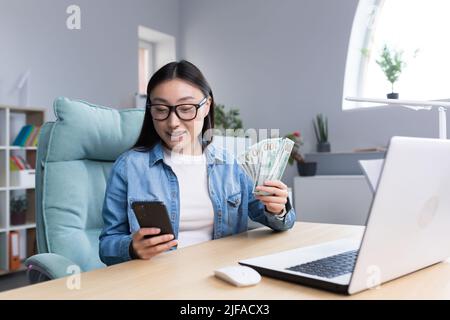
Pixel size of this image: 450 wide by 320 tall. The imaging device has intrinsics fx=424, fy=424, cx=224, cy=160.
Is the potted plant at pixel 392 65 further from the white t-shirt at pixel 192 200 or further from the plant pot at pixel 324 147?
the white t-shirt at pixel 192 200

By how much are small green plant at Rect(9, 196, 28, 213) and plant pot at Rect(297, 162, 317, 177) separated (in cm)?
228

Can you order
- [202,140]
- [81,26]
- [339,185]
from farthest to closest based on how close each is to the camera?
[81,26] < [339,185] < [202,140]

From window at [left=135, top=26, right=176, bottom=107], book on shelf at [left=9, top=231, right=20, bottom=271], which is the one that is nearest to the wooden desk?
book on shelf at [left=9, top=231, right=20, bottom=271]

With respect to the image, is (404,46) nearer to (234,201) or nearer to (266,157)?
(234,201)

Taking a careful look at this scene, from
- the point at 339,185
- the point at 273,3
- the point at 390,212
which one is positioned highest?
the point at 273,3

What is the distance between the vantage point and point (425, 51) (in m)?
3.46

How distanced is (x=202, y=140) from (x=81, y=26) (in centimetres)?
304

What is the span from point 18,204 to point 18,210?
0.15 ft

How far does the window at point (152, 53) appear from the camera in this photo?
16.0ft

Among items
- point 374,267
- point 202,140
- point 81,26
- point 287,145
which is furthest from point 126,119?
point 81,26

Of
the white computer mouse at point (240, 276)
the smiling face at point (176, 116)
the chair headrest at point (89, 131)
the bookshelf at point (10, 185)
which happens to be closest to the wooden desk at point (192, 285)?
the white computer mouse at point (240, 276)

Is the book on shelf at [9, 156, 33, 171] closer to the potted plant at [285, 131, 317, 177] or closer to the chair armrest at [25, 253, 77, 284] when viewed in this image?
the potted plant at [285, 131, 317, 177]

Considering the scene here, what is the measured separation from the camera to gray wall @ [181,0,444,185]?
3643 millimetres

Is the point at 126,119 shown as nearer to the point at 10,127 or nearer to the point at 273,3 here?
the point at 10,127
